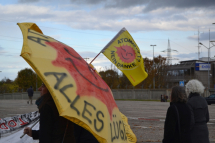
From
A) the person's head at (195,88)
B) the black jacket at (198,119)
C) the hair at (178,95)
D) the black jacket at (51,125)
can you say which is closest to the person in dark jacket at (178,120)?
the hair at (178,95)

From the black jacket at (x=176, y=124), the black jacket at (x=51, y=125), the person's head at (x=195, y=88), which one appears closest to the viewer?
the black jacket at (x=51, y=125)

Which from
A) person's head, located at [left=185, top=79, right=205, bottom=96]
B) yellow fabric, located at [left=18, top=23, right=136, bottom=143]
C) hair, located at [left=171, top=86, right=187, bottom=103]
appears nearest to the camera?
yellow fabric, located at [left=18, top=23, right=136, bottom=143]

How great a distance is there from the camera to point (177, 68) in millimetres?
91625

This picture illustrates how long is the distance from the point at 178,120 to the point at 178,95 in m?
0.40

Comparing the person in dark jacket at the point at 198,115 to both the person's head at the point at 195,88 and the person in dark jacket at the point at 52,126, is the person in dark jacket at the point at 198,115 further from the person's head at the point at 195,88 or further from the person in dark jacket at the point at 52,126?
the person in dark jacket at the point at 52,126

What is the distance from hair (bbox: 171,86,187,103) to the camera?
13.7ft

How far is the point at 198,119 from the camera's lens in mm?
4488

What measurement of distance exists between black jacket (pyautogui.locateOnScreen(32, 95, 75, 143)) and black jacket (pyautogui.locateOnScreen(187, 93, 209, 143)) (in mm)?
2476

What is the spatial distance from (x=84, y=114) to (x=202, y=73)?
89.7m

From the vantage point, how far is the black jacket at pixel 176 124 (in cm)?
402

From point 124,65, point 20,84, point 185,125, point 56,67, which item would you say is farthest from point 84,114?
point 20,84

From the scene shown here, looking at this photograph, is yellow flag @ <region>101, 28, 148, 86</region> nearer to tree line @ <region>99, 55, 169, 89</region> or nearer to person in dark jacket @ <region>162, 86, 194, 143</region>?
person in dark jacket @ <region>162, 86, 194, 143</region>

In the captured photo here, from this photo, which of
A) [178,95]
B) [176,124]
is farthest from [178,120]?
[178,95]

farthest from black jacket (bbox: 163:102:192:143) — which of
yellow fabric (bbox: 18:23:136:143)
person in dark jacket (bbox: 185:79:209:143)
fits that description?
yellow fabric (bbox: 18:23:136:143)
